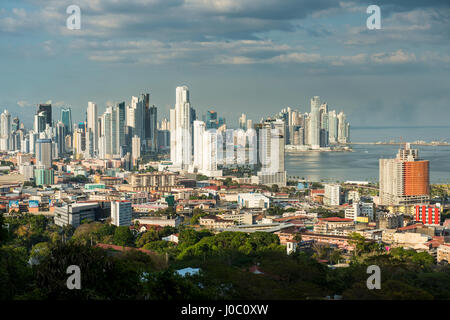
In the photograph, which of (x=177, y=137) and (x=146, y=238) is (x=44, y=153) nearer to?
(x=177, y=137)

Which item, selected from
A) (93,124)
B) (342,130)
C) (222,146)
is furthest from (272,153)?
(342,130)

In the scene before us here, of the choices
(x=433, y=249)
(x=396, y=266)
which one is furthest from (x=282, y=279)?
(x=433, y=249)

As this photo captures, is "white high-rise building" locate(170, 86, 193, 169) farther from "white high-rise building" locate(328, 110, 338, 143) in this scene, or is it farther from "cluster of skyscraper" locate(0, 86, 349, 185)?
"white high-rise building" locate(328, 110, 338, 143)

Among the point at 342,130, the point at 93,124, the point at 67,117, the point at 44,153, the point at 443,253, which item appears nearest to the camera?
the point at 443,253

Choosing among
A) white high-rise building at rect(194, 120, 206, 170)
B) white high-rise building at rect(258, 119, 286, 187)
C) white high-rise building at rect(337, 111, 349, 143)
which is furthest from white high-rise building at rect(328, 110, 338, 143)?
white high-rise building at rect(258, 119, 286, 187)

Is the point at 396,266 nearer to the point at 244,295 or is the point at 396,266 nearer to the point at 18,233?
the point at 244,295

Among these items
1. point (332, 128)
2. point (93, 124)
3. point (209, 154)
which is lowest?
point (209, 154)

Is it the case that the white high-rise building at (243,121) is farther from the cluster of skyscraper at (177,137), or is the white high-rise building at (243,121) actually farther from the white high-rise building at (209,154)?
the white high-rise building at (209,154)

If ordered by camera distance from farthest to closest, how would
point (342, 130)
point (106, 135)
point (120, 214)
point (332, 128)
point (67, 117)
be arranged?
1. point (342, 130)
2. point (332, 128)
3. point (67, 117)
4. point (106, 135)
5. point (120, 214)
